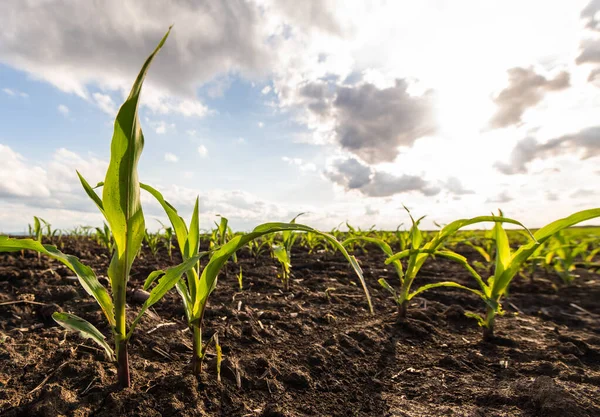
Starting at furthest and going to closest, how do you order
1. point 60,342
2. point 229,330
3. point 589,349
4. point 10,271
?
point 10,271
point 589,349
point 229,330
point 60,342

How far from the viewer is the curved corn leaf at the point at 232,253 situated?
95 centimetres

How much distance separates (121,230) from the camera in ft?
3.31

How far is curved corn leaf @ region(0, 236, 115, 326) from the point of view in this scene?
984mm

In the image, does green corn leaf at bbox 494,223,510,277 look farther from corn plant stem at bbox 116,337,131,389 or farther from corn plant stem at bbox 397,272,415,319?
corn plant stem at bbox 116,337,131,389

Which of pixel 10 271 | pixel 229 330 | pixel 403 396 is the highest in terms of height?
pixel 10 271

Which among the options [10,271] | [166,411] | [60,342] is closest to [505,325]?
[166,411]

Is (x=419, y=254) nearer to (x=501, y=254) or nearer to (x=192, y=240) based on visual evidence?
(x=501, y=254)

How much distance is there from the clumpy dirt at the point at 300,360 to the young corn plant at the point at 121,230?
0.69ft

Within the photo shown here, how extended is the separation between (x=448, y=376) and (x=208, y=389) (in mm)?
946

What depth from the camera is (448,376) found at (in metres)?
1.39

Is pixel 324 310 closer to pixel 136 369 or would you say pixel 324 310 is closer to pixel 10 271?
pixel 136 369

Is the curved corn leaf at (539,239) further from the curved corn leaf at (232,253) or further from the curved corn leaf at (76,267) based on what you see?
the curved corn leaf at (76,267)

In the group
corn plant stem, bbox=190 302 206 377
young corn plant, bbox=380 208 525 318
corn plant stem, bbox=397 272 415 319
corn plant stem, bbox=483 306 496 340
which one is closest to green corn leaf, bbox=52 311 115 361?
corn plant stem, bbox=190 302 206 377

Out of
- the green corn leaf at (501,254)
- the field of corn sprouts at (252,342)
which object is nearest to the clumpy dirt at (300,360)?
the field of corn sprouts at (252,342)
